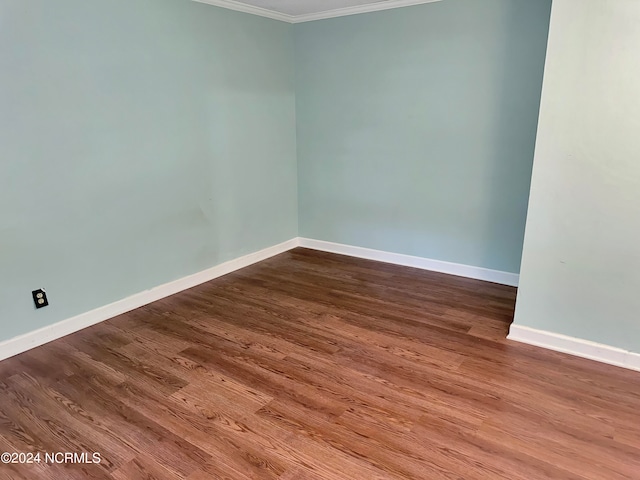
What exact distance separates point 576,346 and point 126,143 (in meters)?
3.21

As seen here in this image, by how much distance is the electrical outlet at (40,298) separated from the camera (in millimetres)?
2695

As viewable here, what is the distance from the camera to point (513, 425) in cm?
200

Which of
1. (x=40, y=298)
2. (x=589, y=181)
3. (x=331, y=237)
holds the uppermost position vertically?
(x=589, y=181)

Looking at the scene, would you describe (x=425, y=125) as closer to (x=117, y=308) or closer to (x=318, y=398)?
(x=318, y=398)

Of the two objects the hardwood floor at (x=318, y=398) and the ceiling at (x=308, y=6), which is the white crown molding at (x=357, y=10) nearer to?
the ceiling at (x=308, y=6)

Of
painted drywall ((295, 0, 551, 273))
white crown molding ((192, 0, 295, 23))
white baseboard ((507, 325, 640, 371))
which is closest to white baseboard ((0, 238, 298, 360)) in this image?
painted drywall ((295, 0, 551, 273))

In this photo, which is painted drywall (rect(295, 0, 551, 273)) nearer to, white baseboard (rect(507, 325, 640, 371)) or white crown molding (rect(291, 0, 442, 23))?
white crown molding (rect(291, 0, 442, 23))

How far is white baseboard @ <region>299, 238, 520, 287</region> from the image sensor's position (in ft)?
11.9

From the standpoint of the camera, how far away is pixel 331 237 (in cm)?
455

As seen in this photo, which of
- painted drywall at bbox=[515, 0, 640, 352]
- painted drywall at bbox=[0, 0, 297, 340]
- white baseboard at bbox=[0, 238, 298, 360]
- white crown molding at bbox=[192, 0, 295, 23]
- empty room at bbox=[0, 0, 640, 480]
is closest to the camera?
empty room at bbox=[0, 0, 640, 480]

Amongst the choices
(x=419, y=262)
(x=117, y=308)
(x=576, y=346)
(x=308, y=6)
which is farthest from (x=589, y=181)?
(x=117, y=308)

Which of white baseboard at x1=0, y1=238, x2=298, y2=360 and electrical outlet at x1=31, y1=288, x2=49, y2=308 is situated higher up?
electrical outlet at x1=31, y1=288, x2=49, y2=308

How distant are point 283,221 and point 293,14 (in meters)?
1.98

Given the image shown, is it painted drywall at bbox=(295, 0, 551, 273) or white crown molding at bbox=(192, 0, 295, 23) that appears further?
white crown molding at bbox=(192, 0, 295, 23)
